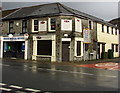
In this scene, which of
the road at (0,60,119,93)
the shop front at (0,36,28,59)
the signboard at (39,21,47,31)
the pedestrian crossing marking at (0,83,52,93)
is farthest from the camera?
the shop front at (0,36,28,59)

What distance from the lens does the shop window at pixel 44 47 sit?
80.0ft

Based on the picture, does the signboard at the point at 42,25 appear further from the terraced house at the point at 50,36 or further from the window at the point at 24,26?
the window at the point at 24,26

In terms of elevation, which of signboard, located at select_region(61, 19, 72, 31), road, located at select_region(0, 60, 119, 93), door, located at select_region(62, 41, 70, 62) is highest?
signboard, located at select_region(61, 19, 72, 31)

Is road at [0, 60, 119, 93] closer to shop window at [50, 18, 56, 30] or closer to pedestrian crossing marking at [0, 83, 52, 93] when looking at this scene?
pedestrian crossing marking at [0, 83, 52, 93]

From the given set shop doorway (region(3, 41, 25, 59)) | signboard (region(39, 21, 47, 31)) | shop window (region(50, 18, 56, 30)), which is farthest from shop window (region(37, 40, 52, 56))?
shop doorway (region(3, 41, 25, 59))

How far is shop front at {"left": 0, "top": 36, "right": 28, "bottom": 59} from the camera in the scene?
1039 inches

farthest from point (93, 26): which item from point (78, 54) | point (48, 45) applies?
point (48, 45)

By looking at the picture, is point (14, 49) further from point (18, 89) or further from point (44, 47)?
point (18, 89)

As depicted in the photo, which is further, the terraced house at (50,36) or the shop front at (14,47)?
the shop front at (14,47)

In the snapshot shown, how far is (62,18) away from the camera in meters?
24.2

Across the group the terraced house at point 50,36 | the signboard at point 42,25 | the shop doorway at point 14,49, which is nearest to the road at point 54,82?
the terraced house at point 50,36

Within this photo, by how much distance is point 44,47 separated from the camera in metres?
24.8

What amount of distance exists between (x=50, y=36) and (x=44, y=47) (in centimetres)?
173

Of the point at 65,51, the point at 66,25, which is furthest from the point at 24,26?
the point at 65,51
